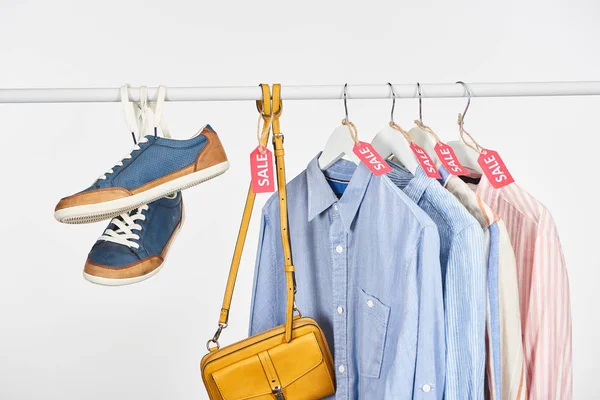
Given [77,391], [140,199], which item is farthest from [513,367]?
[77,391]

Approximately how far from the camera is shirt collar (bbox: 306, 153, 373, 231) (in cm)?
129

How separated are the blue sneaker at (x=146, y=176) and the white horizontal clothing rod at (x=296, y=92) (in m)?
0.08

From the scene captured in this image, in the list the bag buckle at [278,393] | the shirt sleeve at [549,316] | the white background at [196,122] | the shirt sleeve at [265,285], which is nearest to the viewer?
the shirt sleeve at [549,316]

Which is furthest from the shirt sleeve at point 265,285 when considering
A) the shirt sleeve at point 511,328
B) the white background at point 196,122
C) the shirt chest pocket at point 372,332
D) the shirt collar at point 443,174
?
the white background at point 196,122

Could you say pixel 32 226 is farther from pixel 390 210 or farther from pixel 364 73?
pixel 390 210

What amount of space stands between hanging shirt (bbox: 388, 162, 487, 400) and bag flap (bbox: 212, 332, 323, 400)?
274 mm

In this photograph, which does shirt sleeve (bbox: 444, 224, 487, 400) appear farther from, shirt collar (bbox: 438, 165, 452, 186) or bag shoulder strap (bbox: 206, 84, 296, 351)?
bag shoulder strap (bbox: 206, 84, 296, 351)

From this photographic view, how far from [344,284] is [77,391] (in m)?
1.52

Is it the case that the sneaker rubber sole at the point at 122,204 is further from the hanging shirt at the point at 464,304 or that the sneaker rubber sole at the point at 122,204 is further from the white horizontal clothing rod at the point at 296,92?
the hanging shirt at the point at 464,304

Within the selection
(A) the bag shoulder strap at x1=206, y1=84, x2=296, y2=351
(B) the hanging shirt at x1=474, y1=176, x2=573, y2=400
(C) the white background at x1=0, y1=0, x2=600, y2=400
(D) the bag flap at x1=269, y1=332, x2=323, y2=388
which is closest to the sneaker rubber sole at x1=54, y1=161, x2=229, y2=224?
(A) the bag shoulder strap at x1=206, y1=84, x2=296, y2=351

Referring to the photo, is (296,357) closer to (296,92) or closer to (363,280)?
(363,280)

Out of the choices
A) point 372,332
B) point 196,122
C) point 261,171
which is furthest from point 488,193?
point 196,122

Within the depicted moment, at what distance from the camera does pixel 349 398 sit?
1.32m

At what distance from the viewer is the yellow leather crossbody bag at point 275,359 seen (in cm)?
126
